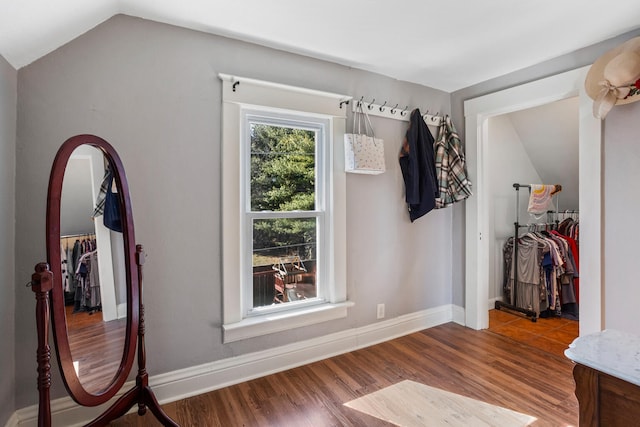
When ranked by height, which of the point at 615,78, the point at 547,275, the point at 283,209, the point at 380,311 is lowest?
the point at 380,311

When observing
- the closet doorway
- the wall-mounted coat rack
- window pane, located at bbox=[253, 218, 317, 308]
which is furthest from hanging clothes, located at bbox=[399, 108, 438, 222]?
window pane, located at bbox=[253, 218, 317, 308]

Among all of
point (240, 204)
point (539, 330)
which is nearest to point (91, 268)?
point (240, 204)

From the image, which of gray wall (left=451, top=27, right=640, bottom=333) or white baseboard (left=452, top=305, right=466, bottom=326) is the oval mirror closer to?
white baseboard (left=452, top=305, right=466, bottom=326)

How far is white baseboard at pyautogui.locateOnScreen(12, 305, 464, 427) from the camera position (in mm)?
1711

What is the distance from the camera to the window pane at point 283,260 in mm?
2355

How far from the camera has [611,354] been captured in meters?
0.89

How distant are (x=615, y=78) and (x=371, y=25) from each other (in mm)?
1485

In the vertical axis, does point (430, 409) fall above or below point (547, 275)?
below

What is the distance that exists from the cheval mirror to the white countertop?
170 cm

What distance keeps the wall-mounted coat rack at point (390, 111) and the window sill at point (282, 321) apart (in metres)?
1.60

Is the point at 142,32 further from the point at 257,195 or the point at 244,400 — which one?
the point at 244,400

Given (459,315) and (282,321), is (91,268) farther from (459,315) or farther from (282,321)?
(459,315)

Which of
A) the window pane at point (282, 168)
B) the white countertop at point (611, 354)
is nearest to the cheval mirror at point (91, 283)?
the window pane at point (282, 168)

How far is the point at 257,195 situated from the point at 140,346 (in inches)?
45.3
